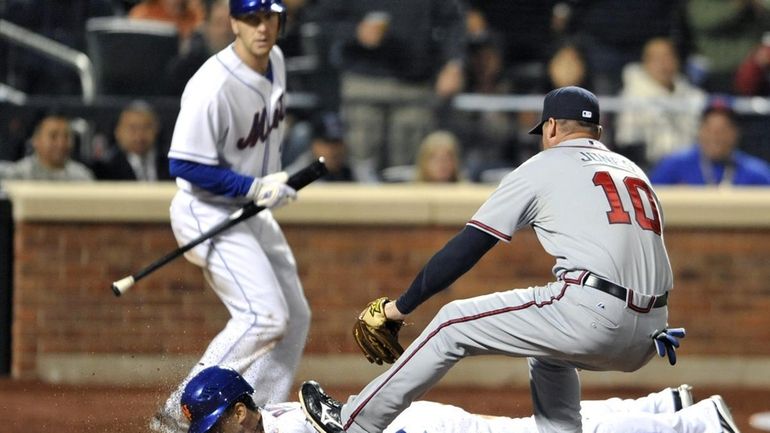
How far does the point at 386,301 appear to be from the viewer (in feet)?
18.5

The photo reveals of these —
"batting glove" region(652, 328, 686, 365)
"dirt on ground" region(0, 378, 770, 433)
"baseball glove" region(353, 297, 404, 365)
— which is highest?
"batting glove" region(652, 328, 686, 365)

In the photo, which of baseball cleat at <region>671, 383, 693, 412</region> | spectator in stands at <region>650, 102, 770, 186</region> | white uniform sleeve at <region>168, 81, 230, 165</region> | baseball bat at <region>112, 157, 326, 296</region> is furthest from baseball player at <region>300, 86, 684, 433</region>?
spectator in stands at <region>650, 102, 770, 186</region>

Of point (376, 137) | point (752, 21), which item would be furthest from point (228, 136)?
point (752, 21)

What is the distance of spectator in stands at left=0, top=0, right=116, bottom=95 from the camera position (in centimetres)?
1106

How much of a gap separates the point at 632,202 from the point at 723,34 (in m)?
7.20

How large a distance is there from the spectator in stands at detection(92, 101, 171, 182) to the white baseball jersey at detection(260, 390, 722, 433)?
180 inches

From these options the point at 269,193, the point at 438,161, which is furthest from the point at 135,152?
the point at 269,193

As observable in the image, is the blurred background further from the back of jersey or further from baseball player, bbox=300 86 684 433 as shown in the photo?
the back of jersey

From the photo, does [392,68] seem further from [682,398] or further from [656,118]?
[682,398]

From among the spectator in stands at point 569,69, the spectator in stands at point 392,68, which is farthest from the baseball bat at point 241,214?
the spectator in stands at point 569,69

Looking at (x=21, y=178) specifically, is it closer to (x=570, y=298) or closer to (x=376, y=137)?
(x=376, y=137)

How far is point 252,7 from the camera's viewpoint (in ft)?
22.4

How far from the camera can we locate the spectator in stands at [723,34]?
12078 millimetres

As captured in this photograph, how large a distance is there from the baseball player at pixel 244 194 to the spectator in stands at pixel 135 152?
10.5ft
